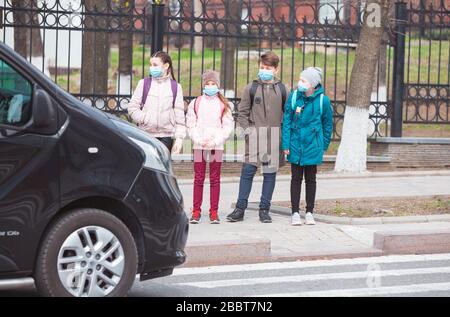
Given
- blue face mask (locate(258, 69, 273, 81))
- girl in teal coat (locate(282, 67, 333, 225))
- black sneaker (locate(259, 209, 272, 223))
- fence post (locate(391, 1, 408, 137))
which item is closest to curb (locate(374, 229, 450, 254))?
girl in teal coat (locate(282, 67, 333, 225))

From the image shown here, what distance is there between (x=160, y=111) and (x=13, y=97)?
404 centimetres

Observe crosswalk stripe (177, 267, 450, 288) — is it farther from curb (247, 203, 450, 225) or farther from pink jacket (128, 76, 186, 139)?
pink jacket (128, 76, 186, 139)

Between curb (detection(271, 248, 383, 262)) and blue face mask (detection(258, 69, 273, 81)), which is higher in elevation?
blue face mask (detection(258, 69, 273, 81))

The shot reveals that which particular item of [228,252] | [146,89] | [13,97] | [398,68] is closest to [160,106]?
[146,89]

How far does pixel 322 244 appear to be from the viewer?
10641 millimetres

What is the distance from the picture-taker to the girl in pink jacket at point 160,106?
11109 mm

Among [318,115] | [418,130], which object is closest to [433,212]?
[318,115]

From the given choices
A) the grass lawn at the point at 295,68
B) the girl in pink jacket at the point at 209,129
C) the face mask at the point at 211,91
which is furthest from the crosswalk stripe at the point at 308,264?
the grass lawn at the point at 295,68

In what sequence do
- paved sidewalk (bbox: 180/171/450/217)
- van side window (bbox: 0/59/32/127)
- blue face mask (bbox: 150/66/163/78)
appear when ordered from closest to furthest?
van side window (bbox: 0/59/32/127) → blue face mask (bbox: 150/66/163/78) → paved sidewalk (bbox: 180/171/450/217)

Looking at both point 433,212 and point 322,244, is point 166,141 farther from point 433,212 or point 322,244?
point 433,212

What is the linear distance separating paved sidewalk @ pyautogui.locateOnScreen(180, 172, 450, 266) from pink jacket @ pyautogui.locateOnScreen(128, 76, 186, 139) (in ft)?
3.40

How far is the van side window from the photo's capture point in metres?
7.03

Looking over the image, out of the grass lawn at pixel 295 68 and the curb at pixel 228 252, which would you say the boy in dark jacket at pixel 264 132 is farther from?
the grass lawn at pixel 295 68

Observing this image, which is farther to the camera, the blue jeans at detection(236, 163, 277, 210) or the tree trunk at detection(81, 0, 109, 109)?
the tree trunk at detection(81, 0, 109, 109)
